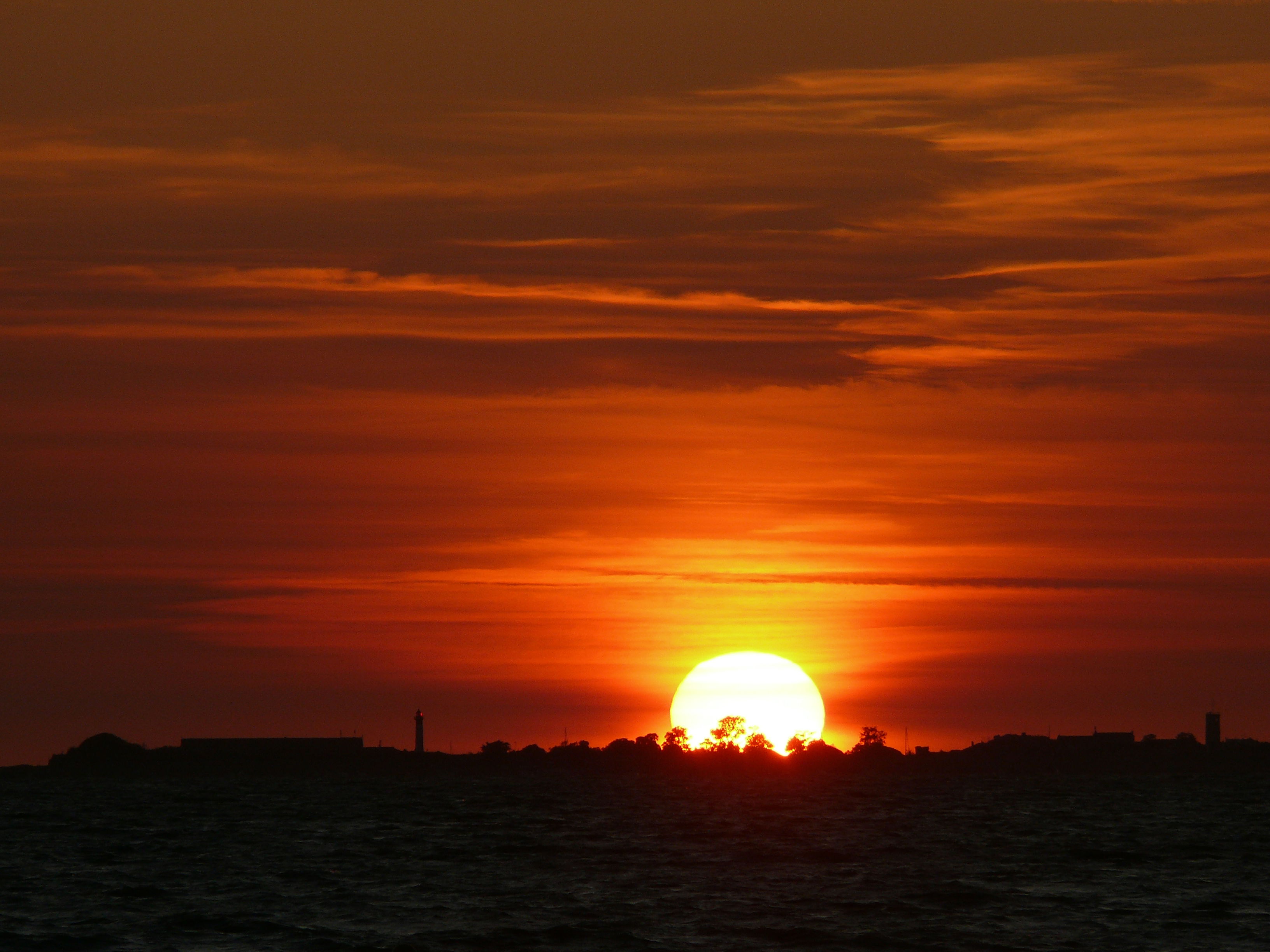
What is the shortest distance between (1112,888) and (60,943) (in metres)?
43.7

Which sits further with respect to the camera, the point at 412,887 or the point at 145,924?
the point at 412,887

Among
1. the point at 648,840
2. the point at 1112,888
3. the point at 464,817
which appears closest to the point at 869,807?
the point at 464,817

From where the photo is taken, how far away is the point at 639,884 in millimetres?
81000

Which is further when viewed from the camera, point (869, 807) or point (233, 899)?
point (869, 807)

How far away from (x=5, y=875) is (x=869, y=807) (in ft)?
344

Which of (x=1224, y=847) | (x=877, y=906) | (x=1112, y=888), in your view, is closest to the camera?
(x=877, y=906)

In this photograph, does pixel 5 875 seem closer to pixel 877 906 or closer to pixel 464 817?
pixel 877 906

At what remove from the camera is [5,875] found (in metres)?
86.8

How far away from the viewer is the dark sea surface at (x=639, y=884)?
206ft

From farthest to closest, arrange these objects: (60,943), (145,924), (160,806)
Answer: (160,806) → (145,924) → (60,943)

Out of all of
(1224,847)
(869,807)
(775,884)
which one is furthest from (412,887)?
(869,807)

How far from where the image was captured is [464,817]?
157 metres

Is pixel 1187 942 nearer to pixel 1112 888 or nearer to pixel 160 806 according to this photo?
pixel 1112 888

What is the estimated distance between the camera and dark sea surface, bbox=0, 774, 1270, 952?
62750mm
